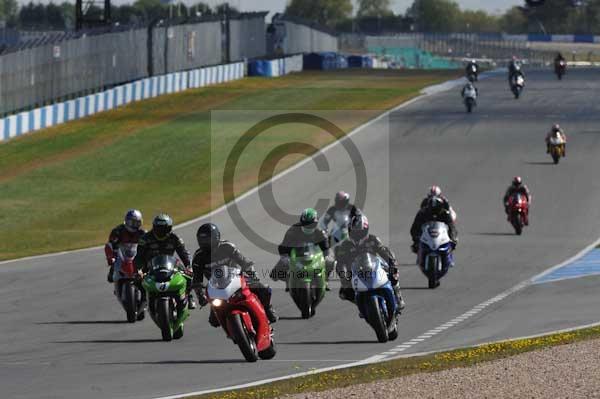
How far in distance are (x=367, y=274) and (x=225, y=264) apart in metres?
2.14

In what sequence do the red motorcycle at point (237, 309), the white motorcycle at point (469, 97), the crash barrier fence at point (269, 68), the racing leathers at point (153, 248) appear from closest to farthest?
the red motorcycle at point (237, 309) → the racing leathers at point (153, 248) → the white motorcycle at point (469, 97) → the crash barrier fence at point (269, 68)

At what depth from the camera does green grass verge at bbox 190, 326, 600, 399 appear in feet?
47.6

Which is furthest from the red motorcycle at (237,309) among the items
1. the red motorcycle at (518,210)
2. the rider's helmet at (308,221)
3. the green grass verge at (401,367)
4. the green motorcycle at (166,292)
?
the red motorcycle at (518,210)

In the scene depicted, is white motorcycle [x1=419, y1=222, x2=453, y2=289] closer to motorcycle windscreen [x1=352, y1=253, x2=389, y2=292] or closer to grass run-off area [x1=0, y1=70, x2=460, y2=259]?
motorcycle windscreen [x1=352, y1=253, x2=389, y2=292]

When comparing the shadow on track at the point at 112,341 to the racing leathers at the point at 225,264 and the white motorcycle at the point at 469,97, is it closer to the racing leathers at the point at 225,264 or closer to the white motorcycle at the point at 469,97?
the racing leathers at the point at 225,264

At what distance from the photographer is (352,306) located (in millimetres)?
21844

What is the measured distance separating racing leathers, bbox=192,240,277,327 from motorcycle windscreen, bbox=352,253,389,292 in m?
1.47

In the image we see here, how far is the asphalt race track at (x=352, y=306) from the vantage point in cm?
1648

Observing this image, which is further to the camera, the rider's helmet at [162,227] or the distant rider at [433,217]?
the distant rider at [433,217]

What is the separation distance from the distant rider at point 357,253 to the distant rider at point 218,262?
171 centimetres

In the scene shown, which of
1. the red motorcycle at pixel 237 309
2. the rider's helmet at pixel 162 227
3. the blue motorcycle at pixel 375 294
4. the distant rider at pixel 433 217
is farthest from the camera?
the distant rider at pixel 433 217

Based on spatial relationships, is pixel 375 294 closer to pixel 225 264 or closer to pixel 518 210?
pixel 225 264

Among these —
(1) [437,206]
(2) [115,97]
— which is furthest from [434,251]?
(2) [115,97]

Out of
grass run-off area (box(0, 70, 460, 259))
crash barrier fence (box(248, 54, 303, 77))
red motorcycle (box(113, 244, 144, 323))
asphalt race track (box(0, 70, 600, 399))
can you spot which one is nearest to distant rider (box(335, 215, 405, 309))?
asphalt race track (box(0, 70, 600, 399))
